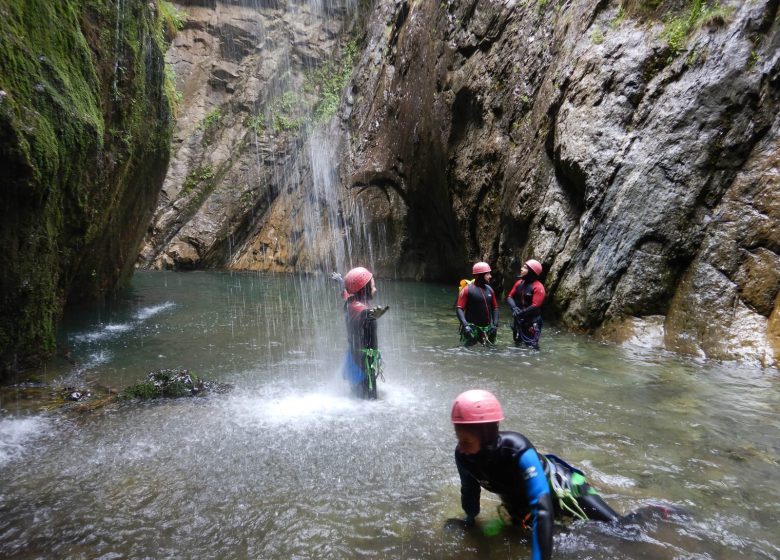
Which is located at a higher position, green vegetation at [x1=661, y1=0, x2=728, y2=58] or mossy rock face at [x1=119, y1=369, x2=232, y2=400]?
green vegetation at [x1=661, y1=0, x2=728, y2=58]

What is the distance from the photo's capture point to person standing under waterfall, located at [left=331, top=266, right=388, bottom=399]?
576cm

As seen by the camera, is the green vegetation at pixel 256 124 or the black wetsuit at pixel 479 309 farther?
the green vegetation at pixel 256 124

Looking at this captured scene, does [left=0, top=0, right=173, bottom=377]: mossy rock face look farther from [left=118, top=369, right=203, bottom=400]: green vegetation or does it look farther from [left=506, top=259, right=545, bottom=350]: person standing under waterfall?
[left=506, top=259, right=545, bottom=350]: person standing under waterfall

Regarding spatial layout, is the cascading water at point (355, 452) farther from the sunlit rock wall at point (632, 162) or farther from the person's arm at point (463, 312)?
the sunlit rock wall at point (632, 162)

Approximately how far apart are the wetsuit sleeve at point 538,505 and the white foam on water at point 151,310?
1074 cm

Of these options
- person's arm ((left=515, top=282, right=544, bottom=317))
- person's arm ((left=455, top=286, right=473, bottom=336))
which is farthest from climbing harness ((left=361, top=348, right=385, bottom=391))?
person's arm ((left=515, top=282, right=544, bottom=317))

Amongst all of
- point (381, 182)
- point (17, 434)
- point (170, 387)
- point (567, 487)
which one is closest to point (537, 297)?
point (567, 487)

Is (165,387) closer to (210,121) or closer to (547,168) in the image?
(547,168)

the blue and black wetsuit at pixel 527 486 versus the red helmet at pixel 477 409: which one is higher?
the red helmet at pixel 477 409

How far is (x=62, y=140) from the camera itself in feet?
20.6

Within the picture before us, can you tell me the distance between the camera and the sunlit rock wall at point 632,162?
8367mm

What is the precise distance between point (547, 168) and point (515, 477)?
10.5 meters

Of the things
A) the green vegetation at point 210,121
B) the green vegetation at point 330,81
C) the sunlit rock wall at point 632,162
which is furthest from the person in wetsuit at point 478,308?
the green vegetation at point 210,121

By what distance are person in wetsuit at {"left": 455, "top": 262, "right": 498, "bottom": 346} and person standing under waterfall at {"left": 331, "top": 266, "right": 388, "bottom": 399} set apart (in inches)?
131
